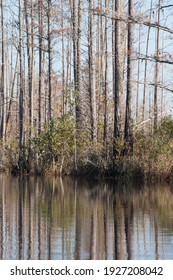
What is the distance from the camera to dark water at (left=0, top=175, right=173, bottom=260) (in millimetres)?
10445

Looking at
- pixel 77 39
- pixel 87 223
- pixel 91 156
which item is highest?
pixel 77 39

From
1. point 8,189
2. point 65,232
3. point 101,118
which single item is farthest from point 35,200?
point 101,118

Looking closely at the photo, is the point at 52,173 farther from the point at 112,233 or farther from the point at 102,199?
the point at 112,233

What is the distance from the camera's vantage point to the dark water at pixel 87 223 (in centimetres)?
1045

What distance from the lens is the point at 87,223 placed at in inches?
530

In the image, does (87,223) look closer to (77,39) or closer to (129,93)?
(129,93)

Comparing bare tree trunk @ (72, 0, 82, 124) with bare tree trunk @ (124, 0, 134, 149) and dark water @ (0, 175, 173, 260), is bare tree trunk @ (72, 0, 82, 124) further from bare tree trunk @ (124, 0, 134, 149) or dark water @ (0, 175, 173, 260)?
dark water @ (0, 175, 173, 260)

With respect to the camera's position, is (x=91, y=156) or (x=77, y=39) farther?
(x=77, y=39)

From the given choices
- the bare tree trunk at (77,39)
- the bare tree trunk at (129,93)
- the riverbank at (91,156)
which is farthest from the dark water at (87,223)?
the bare tree trunk at (77,39)

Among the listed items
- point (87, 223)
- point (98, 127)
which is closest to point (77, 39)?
point (98, 127)

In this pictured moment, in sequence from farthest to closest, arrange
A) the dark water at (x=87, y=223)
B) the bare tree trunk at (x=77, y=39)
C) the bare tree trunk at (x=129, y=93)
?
the bare tree trunk at (x=77, y=39)
the bare tree trunk at (x=129, y=93)
the dark water at (x=87, y=223)

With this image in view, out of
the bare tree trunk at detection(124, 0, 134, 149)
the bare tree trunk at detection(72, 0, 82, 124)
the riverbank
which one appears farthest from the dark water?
the bare tree trunk at detection(72, 0, 82, 124)

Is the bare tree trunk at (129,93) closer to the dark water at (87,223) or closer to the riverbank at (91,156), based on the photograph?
the riverbank at (91,156)

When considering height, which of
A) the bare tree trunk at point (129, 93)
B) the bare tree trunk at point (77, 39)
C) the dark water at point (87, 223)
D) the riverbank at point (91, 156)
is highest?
the bare tree trunk at point (77, 39)
